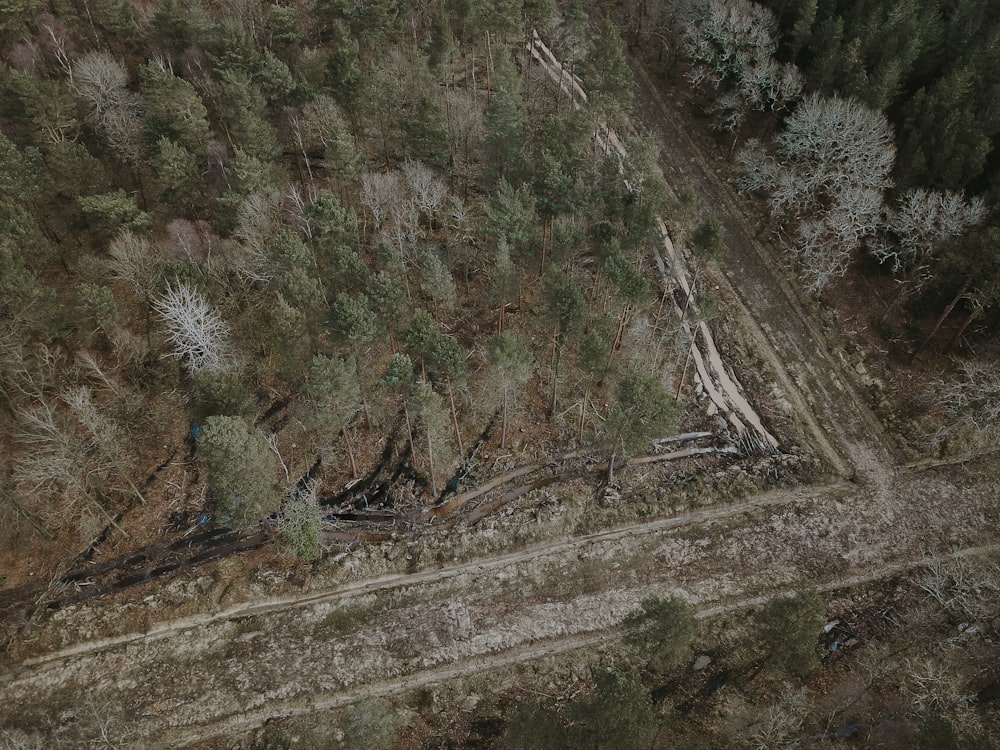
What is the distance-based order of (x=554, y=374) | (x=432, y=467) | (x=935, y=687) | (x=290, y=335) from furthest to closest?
(x=554, y=374) → (x=432, y=467) → (x=290, y=335) → (x=935, y=687)

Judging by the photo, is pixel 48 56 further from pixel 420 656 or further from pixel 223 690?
pixel 420 656

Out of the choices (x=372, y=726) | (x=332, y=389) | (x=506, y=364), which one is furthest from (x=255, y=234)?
(x=372, y=726)

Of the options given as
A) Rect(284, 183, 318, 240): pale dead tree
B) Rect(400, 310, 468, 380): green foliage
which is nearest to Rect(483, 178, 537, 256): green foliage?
Rect(400, 310, 468, 380): green foliage

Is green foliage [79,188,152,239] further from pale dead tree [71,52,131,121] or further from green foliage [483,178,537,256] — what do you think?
green foliage [483,178,537,256]

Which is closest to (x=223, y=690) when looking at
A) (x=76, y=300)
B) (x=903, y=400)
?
(x=76, y=300)

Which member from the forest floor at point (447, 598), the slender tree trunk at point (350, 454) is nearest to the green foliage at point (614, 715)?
the forest floor at point (447, 598)

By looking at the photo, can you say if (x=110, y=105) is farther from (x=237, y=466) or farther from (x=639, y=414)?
(x=639, y=414)
